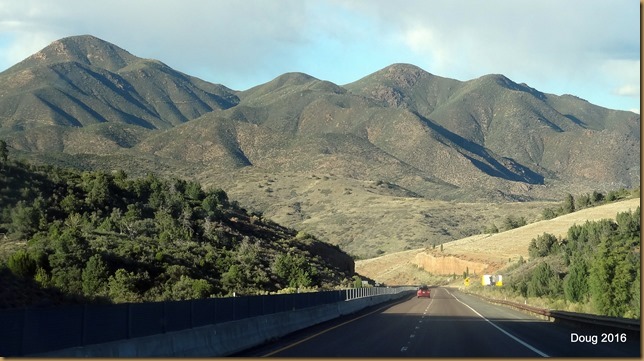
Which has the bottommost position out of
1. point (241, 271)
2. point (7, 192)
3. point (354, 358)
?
point (354, 358)

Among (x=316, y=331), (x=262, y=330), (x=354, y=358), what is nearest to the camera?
(x=354, y=358)

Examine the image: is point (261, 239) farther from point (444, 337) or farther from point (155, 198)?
point (444, 337)

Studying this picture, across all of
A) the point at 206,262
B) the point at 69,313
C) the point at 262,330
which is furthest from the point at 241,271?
the point at 69,313

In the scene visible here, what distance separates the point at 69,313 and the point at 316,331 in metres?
18.2

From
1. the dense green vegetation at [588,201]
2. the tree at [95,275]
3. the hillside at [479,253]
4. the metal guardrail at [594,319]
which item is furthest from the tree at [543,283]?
the dense green vegetation at [588,201]

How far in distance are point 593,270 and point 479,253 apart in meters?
87.3

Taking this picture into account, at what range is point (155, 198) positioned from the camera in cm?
8169

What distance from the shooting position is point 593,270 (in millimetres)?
56688

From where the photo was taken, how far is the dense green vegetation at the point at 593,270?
51312 millimetres

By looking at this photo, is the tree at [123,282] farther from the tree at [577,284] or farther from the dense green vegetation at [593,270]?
the tree at [577,284]

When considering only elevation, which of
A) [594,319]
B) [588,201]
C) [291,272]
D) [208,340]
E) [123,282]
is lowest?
[208,340]

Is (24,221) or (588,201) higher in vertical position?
(588,201)

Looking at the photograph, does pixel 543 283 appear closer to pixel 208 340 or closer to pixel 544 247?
pixel 544 247

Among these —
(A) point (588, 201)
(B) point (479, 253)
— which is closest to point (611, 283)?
(B) point (479, 253)
